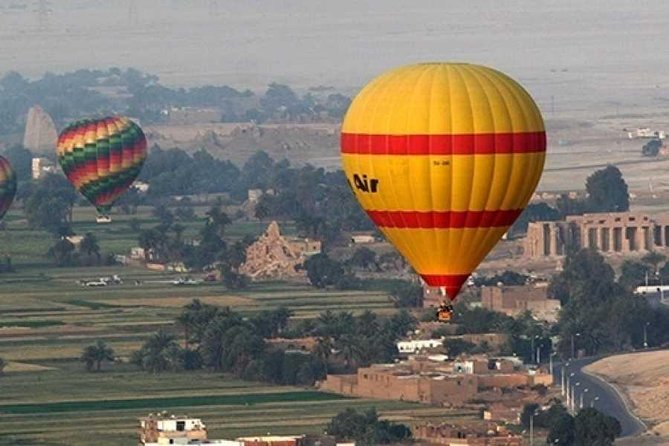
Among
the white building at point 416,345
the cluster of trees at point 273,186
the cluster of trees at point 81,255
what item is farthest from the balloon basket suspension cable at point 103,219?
the white building at point 416,345

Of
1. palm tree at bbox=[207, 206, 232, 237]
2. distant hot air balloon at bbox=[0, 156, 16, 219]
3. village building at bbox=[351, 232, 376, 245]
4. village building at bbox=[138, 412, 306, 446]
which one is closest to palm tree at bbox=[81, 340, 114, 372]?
village building at bbox=[138, 412, 306, 446]

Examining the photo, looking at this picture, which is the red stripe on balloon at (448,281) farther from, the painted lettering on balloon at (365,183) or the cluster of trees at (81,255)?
the cluster of trees at (81,255)

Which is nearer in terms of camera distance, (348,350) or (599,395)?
(599,395)

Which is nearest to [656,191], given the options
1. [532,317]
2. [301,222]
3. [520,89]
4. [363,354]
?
[301,222]

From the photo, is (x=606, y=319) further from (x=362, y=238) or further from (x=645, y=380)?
(x=362, y=238)

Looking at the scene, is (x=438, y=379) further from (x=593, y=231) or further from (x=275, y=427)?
(x=593, y=231)

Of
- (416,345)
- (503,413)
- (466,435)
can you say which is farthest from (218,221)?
(466,435)
